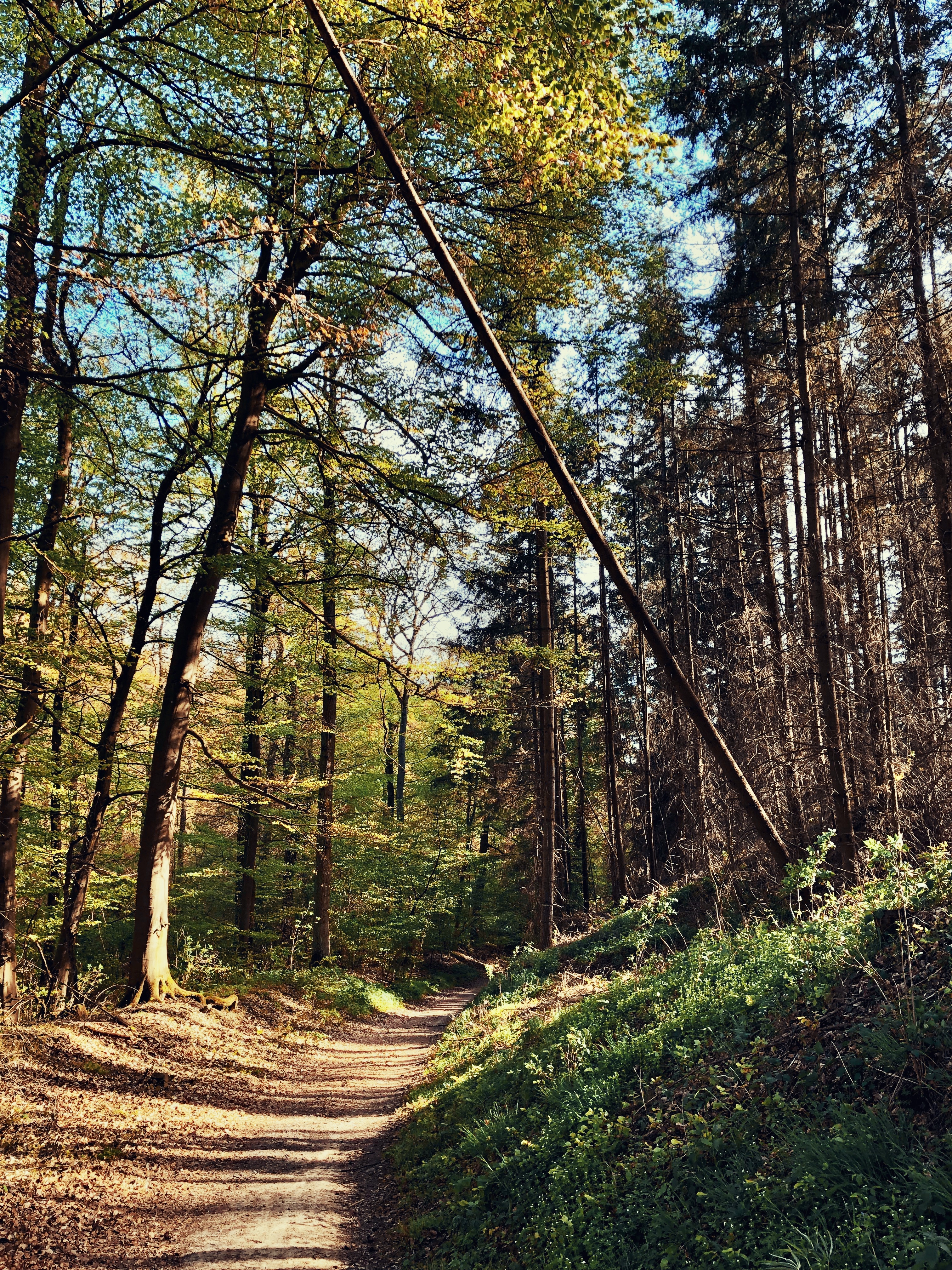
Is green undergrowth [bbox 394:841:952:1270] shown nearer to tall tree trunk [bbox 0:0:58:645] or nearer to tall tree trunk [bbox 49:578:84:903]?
tall tree trunk [bbox 49:578:84:903]

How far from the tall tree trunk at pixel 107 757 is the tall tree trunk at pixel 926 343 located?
976 cm

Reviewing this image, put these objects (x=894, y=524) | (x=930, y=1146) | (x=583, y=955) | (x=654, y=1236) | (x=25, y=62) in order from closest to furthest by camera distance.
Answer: (x=930, y=1146), (x=654, y=1236), (x=25, y=62), (x=583, y=955), (x=894, y=524)

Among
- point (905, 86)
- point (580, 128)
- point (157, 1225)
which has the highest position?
point (905, 86)

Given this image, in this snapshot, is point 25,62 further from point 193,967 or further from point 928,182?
point 193,967

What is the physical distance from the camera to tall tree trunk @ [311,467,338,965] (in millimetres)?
10023

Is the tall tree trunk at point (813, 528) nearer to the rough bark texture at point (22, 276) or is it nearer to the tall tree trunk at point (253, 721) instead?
the tall tree trunk at point (253, 721)

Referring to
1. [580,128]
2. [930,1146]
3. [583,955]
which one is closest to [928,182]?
[580,128]

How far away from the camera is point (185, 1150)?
6387 mm

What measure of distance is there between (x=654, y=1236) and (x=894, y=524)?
40.4 ft

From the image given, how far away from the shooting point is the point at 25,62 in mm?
7527

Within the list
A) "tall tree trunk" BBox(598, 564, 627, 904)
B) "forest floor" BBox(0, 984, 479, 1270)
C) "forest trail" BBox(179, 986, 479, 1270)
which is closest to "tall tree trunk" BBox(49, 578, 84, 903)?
"forest floor" BBox(0, 984, 479, 1270)

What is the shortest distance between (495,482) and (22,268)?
5.60 metres

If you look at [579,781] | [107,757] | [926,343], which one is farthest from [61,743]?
[579,781]

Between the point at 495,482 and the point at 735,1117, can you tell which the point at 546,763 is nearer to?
the point at 495,482
